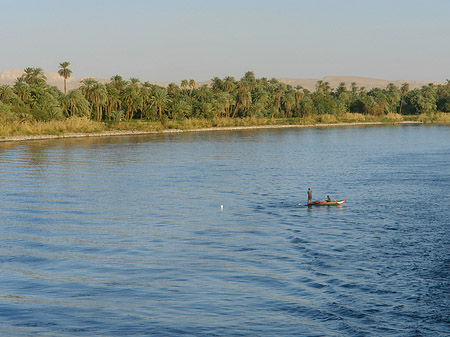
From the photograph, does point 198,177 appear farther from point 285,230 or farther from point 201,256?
point 201,256

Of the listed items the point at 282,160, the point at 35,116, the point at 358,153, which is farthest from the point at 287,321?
the point at 35,116

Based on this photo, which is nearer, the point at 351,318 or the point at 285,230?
the point at 351,318

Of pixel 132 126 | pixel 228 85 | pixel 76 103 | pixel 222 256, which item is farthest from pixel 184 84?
pixel 222 256

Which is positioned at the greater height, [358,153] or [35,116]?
[35,116]

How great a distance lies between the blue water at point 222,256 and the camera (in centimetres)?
1772

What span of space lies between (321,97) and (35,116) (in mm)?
107910

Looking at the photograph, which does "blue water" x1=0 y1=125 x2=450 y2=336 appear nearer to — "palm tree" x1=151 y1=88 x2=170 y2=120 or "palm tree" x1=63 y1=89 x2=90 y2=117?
"palm tree" x1=63 y1=89 x2=90 y2=117

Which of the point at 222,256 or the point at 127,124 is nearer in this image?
the point at 222,256

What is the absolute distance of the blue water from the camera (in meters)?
17.7

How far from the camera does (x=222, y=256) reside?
25094 millimetres

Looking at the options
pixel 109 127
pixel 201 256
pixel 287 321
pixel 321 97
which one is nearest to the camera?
pixel 287 321

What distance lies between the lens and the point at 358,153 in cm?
8475

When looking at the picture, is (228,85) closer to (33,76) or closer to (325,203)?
(33,76)

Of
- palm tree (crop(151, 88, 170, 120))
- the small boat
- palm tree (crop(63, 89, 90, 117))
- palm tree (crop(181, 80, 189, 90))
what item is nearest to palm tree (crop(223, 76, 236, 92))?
palm tree (crop(181, 80, 189, 90))
